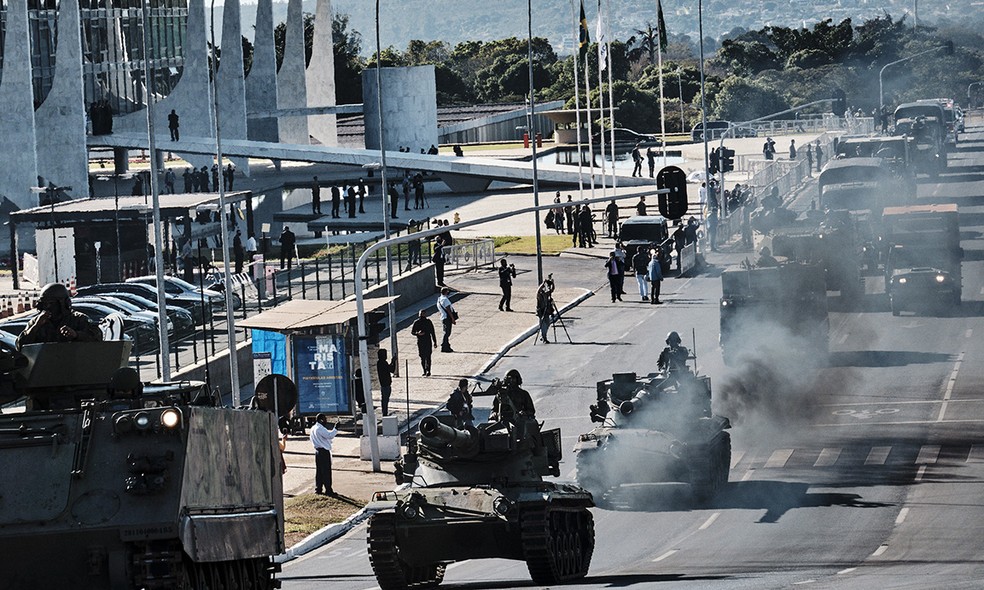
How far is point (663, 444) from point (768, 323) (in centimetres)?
1384

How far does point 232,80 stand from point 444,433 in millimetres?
85245

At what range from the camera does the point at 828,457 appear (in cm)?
3341

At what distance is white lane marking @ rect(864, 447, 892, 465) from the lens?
32750 mm

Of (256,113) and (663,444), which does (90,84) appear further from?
(663,444)

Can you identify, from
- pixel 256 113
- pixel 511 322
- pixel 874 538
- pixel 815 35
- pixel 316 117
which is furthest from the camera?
pixel 815 35

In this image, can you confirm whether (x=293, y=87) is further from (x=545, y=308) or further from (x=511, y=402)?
(x=511, y=402)

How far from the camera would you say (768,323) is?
42.8 meters

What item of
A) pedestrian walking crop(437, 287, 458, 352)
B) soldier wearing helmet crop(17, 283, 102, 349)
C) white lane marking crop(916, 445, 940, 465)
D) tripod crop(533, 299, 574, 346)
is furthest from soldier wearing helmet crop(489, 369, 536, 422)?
tripod crop(533, 299, 574, 346)

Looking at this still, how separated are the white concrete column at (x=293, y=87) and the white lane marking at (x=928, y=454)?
87998 mm

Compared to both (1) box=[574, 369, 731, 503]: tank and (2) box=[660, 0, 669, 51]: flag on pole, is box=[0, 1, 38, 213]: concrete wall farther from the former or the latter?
(1) box=[574, 369, 731, 503]: tank

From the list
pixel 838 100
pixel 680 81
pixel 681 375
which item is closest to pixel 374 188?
pixel 838 100

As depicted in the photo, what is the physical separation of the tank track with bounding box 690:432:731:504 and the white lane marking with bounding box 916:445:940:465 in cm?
399

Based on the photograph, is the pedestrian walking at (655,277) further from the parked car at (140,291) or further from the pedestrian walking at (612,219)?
the pedestrian walking at (612,219)

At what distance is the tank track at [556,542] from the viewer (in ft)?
75.0
